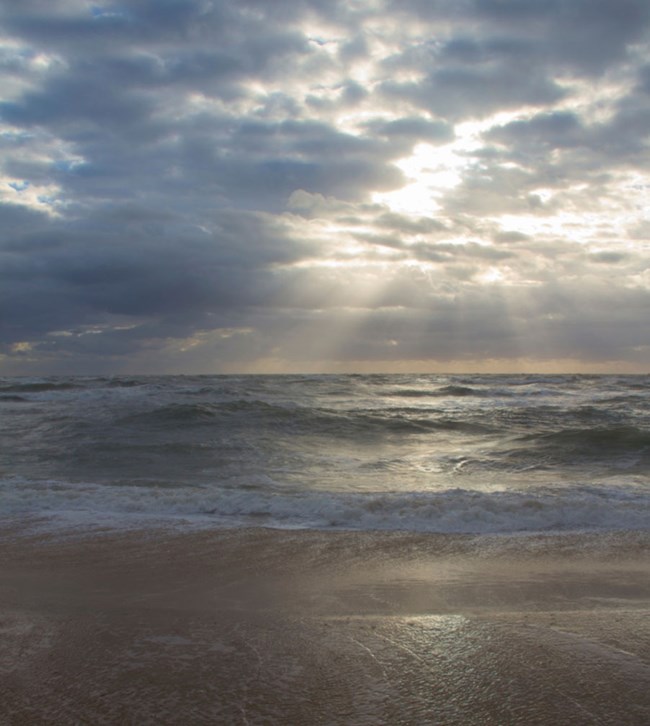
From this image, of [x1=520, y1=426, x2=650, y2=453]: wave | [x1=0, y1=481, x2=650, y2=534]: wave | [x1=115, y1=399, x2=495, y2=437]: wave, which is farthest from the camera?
[x1=115, y1=399, x2=495, y2=437]: wave

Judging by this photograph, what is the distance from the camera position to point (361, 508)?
7355mm

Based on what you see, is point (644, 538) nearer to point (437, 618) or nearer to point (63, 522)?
point (437, 618)

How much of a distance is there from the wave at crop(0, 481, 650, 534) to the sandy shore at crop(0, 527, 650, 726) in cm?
124

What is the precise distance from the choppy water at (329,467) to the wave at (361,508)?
0.09 ft

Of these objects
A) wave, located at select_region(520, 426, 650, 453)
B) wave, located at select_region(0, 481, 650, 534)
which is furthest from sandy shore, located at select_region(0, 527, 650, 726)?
wave, located at select_region(520, 426, 650, 453)

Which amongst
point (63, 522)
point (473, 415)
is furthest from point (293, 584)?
point (473, 415)

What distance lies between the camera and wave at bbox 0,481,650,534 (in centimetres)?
686

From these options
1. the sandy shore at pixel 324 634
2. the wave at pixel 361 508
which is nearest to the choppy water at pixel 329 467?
the wave at pixel 361 508

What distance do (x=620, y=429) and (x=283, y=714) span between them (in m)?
15.5

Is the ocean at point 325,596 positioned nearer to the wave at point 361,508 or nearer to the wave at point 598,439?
the wave at point 361,508

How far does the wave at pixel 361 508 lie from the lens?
22.5 ft

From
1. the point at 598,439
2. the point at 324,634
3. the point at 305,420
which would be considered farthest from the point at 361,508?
the point at 305,420

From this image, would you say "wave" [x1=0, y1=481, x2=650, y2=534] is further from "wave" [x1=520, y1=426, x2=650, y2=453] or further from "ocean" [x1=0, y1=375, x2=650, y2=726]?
"wave" [x1=520, y1=426, x2=650, y2=453]

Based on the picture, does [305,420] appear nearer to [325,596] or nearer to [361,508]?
[361,508]
